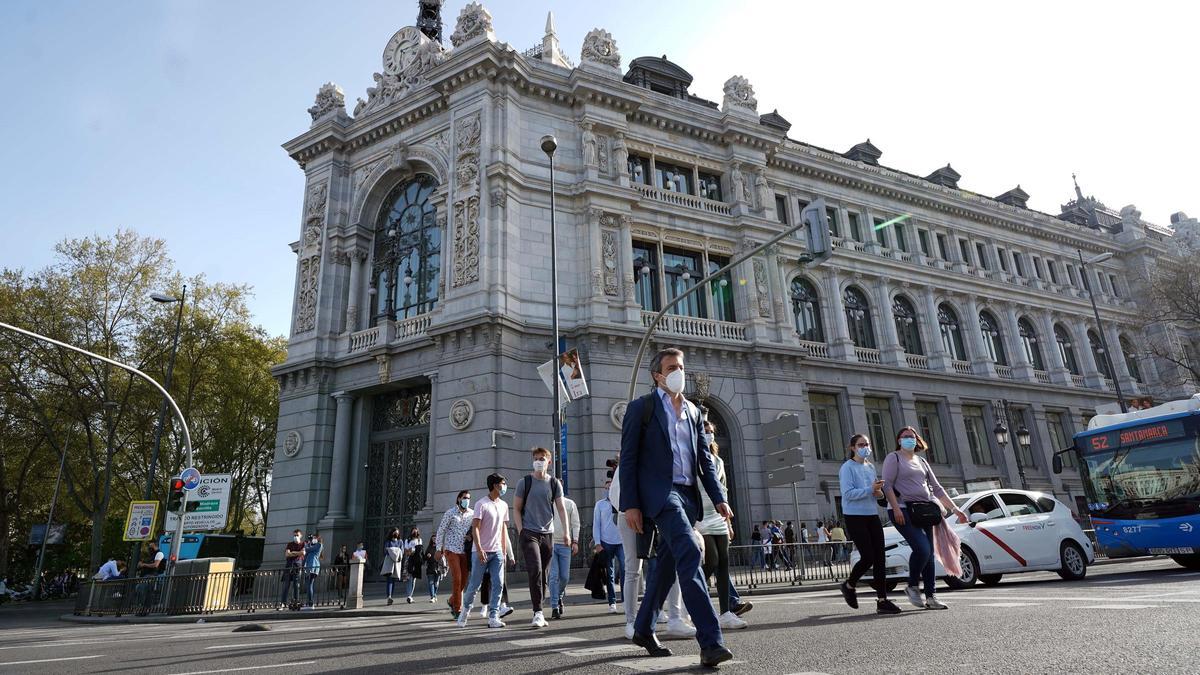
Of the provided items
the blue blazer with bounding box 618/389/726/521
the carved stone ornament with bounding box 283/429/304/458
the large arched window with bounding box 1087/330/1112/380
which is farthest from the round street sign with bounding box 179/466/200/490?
the large arched window with bounding box 1087/330/1112/380

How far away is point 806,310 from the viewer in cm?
2744

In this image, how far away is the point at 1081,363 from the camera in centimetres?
3422

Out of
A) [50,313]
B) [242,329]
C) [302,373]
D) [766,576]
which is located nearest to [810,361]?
[766,576]

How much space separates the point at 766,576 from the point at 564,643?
9542 mm

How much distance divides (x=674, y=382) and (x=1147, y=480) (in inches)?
469

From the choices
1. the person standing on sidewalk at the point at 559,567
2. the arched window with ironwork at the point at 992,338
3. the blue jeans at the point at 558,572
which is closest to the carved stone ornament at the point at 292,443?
the person standing on sidewalk at the point at 559,567

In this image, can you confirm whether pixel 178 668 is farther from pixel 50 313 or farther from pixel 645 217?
pixel 50 313

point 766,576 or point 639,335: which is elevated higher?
point 639,335

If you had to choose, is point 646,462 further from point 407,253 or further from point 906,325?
point 906,325

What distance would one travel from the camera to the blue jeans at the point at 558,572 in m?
8.99

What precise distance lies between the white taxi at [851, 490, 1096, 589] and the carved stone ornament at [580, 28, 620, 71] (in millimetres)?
19502

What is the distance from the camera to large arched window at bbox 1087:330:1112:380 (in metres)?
35.1

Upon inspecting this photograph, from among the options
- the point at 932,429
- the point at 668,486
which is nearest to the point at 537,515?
the point at 668,486

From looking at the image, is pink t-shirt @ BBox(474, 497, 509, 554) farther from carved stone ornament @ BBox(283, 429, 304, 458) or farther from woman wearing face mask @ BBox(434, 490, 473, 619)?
carved stone ornament @ BBox(283, 429, 304, 458)
